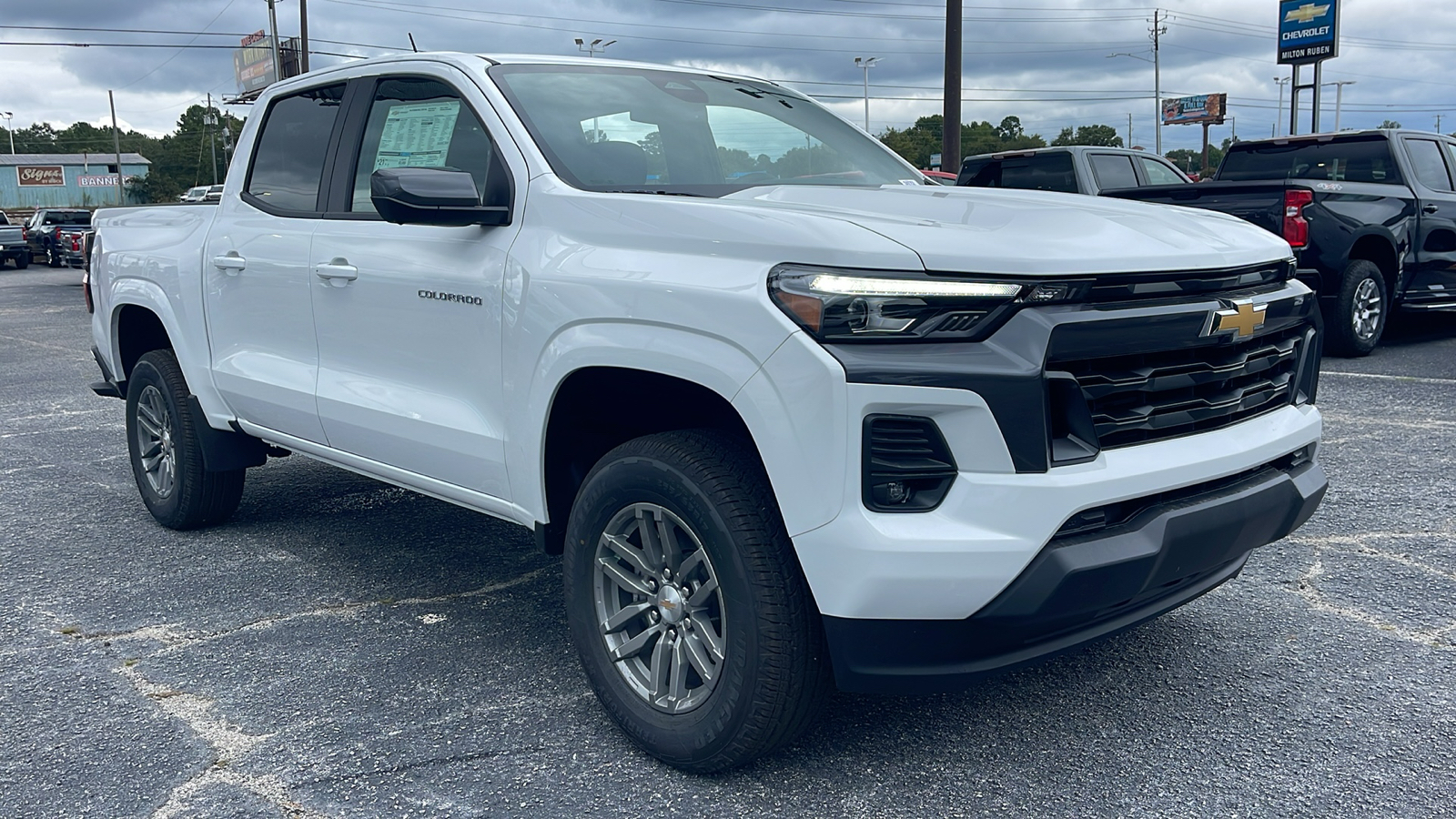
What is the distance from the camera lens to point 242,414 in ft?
15.4

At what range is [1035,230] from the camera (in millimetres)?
2695

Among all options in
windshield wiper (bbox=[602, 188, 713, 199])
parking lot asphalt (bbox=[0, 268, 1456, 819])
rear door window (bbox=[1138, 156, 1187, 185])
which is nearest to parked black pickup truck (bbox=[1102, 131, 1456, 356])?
rear door window (bbox=[1138, 156, 1187, 185])

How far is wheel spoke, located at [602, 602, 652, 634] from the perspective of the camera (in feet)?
10.0

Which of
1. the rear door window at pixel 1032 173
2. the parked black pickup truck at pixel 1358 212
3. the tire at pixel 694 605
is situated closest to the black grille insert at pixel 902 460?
the tire at pixel 694 605

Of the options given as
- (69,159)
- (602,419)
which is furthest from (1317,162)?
(69,159)

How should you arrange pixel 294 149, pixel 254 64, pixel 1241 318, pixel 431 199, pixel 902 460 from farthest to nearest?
pixel 254 64
pixel 294 149
pixel 431 199
pixel 1241 318
pixel 902 460

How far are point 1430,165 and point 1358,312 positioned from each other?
2124mm

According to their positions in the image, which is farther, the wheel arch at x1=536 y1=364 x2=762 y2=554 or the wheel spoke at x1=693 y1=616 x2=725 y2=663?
the wheel arch at x1=536 y1=364 x2=762 y2=554

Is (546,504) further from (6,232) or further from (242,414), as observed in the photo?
(6,232)

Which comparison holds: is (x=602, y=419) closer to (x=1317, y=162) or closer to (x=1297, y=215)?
(x=1297, y=215)

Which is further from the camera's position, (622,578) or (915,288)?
(622,578)

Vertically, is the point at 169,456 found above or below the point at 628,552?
below

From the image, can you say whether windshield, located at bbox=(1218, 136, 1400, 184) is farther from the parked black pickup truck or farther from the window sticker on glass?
the window sticker on glass

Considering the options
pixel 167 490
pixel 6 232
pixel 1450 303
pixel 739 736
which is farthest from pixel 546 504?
pixel 6 232
